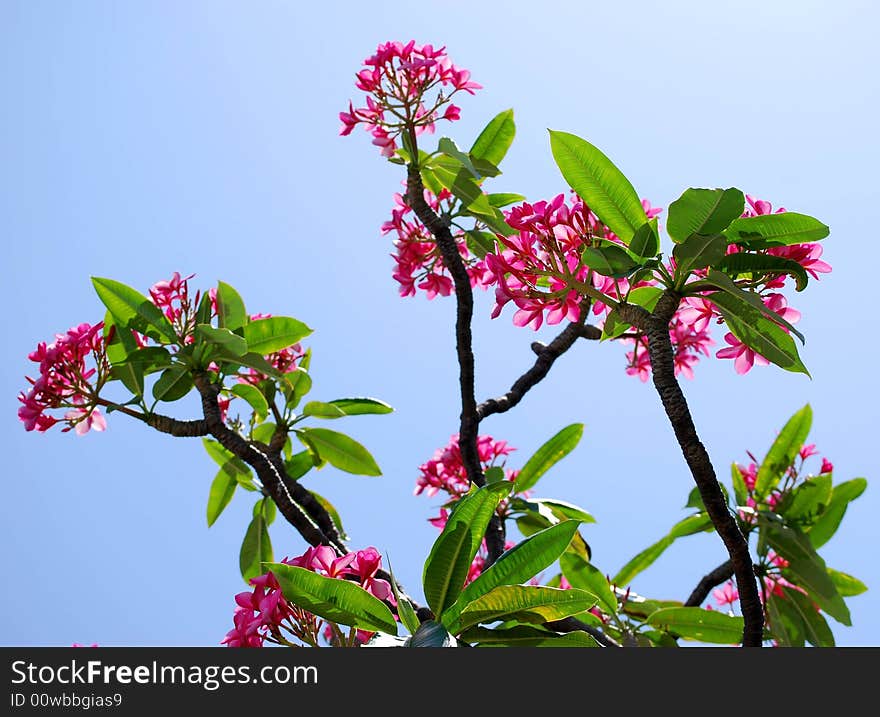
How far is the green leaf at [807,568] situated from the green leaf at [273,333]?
5.01 ft

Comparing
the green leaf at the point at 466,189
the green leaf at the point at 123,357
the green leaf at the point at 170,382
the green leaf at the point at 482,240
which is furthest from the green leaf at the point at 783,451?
the green leaf at the point at 123,357

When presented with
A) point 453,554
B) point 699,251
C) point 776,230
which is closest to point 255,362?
point 453,554

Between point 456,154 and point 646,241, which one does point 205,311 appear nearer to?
point 456,154

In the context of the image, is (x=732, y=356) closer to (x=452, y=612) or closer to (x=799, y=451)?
(x=452, y=612)

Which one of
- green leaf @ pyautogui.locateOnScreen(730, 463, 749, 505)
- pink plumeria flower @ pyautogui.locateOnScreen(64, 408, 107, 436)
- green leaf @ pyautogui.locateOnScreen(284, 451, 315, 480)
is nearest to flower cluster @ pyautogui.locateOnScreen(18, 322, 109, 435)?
pink plumeria flower @ pyautogui.locateOnScreen(64, 408, 107, 436)

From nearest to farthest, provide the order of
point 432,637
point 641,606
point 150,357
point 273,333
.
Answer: point 432,637, point 150,357, point 273,333, point 641,606

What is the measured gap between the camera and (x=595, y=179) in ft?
5.60

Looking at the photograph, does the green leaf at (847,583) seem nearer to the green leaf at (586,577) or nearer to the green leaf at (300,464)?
the green leaf at (586,577)

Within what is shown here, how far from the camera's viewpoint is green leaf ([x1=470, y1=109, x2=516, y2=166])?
2748 mm

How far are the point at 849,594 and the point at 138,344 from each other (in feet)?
8.15

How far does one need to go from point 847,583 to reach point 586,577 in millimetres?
1114

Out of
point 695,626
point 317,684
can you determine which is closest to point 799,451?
point 695,626

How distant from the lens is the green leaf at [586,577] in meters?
2.43

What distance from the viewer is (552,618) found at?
4.98ft
